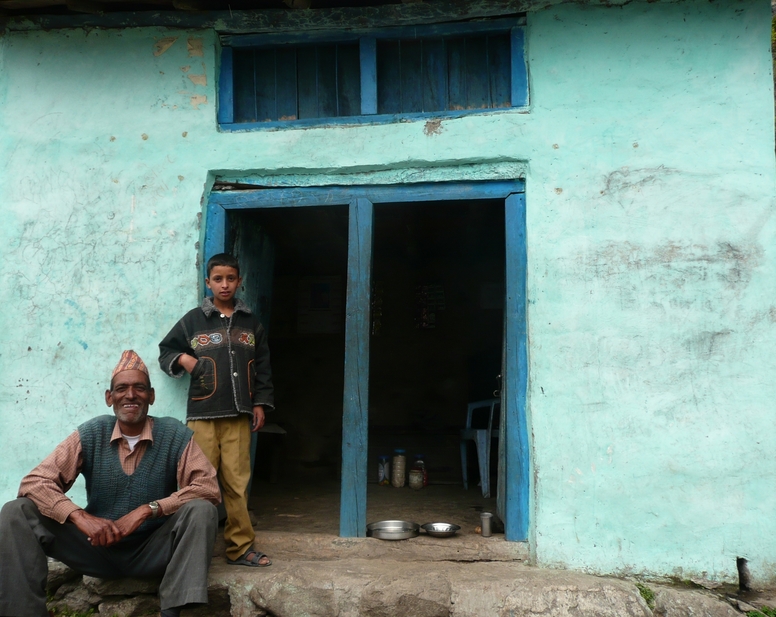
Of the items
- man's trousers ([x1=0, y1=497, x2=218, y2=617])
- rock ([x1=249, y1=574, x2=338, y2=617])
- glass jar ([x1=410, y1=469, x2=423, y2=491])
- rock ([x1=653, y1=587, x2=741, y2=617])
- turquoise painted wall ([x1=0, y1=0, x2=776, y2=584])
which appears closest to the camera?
man's trousers ([x1=0, y1=497, x2=218, y2=617])

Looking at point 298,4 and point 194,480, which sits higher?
point 298,4

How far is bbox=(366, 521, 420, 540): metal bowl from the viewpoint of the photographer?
4.16 m

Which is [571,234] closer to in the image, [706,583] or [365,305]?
[365,305]

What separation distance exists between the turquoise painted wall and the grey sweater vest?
0.76 metres

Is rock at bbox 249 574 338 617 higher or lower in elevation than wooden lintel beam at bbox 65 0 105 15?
lower

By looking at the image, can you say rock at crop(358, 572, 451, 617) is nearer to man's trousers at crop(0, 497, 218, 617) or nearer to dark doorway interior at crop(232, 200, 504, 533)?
man's trousers at crop(0, 497, 218, 617)

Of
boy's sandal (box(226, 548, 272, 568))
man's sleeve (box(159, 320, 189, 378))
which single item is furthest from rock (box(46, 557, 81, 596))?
man's sleeve (box(159, 320, 189, 378))

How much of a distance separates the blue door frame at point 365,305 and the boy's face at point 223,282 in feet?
1.02

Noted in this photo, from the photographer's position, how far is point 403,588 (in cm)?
367

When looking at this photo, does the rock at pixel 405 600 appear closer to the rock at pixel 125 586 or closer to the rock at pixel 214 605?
the rock at pixel 214 605

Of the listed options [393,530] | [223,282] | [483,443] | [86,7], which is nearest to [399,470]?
[483,443]

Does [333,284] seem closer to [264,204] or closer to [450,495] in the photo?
[450,495]

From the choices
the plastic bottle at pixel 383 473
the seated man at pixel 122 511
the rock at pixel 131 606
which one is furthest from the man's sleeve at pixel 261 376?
the plastic bottle at pixel 383 473

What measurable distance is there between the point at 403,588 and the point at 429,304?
4438 mm
